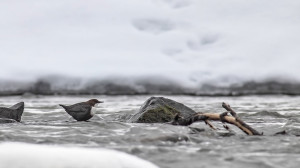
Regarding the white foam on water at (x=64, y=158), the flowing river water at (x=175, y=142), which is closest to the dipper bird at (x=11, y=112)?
the flowing river water at (x=175, y=142)

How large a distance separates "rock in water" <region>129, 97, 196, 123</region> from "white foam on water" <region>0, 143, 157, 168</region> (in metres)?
2.89

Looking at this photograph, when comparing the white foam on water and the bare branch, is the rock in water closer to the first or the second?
the bare branch

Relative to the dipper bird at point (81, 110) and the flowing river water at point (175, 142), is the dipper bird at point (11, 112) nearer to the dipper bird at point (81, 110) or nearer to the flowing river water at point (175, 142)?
the dipper bird at point (81, 110)

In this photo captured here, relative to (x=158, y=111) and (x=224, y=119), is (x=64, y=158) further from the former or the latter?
(x=158, y=111)

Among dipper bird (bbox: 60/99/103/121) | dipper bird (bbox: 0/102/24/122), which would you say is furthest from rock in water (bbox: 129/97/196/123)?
dipper bird (bbox: 0/102/24/122)

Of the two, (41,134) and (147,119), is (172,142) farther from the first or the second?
(147,119)

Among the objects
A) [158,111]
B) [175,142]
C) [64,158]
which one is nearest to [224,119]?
[175,142]

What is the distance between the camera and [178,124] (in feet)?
21.0

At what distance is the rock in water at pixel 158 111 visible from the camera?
741cm

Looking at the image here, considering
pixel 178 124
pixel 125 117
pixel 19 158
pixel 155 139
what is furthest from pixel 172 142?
pixel 125 117

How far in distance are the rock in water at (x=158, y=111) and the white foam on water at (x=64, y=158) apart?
2893 mm

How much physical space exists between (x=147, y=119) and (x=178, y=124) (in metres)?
1.07

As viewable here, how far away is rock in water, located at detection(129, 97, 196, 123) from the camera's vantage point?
7406mm

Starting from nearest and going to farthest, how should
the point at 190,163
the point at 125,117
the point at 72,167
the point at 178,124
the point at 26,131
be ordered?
the point at 72,167, the point at 190,163, the point at 26,131, the point at 178,124, the point at 125,117
